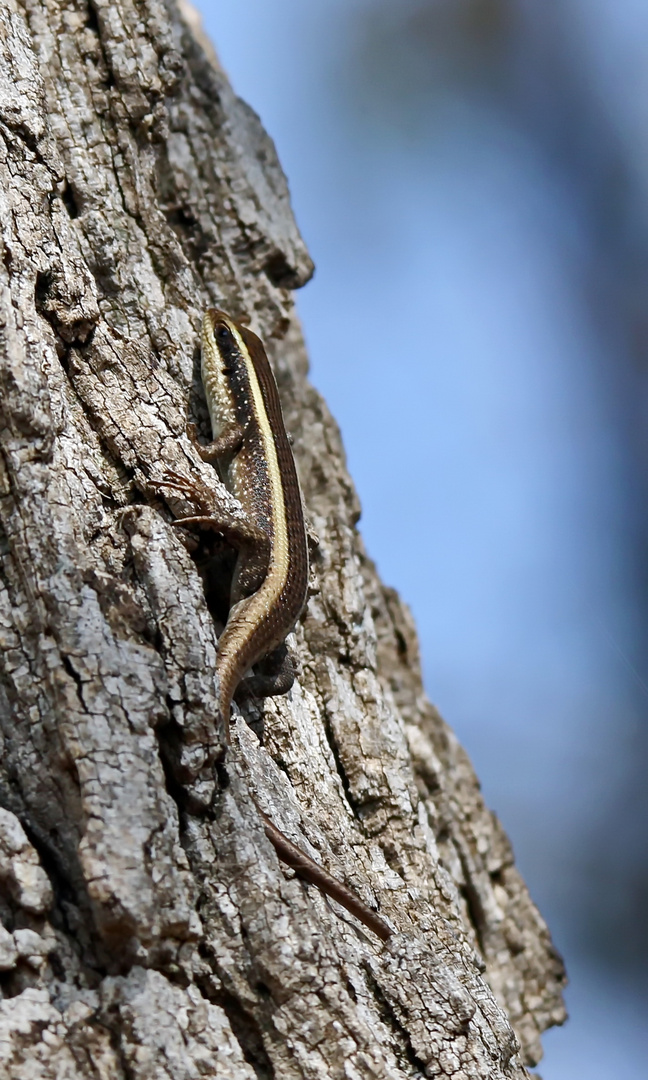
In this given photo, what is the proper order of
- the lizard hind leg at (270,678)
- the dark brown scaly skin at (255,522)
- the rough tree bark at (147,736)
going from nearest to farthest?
the rough tree bark at (147,736) < the dark brown scaly skin at (255,522) < the lizard hind leg at (270,678)

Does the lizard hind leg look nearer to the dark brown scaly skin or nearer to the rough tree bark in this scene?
the dark brown scaly skin

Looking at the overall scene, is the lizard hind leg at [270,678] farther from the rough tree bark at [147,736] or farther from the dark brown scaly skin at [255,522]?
the rough tree bark at [147,736]

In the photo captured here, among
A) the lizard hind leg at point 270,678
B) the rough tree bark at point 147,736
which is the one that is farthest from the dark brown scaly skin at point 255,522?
the rough tree bark at point 147,736

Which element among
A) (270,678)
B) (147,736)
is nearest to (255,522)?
(270,678)

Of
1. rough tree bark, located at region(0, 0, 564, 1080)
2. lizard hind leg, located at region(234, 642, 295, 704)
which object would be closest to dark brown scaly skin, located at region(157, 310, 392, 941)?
lizard hind leg, located at region(234, 642, 295, 704)

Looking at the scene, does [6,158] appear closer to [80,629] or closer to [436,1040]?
[80,629]

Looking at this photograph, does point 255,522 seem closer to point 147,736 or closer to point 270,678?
point 270,678
